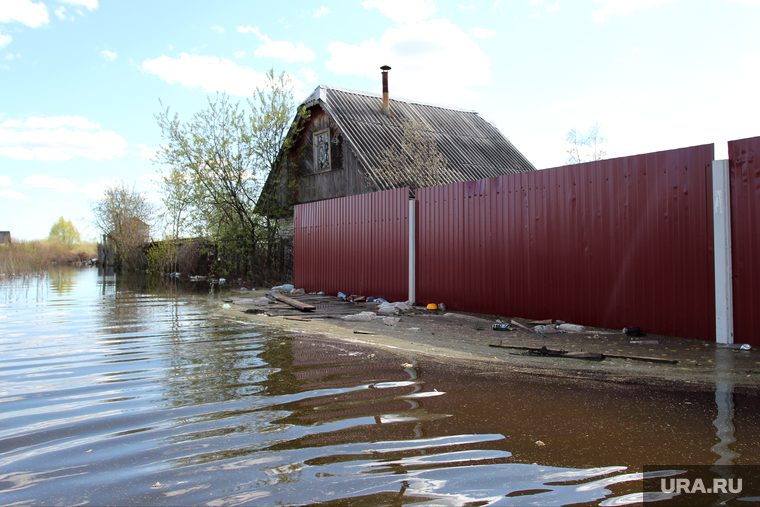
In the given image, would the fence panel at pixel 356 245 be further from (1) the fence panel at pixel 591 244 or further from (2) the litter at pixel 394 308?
(1) the fence panel at pixel 591 244

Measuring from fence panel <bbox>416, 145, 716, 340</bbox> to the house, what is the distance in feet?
19.9

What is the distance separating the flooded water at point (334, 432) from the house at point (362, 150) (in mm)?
10701

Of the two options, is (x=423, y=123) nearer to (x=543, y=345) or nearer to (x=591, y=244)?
(x=591, y=244)

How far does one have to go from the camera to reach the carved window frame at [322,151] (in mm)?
17797

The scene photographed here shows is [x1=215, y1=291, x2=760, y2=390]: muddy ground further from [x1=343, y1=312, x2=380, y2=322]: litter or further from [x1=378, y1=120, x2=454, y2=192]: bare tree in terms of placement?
[x1=378, y1=120, x2=454, y2=192]: bare tree

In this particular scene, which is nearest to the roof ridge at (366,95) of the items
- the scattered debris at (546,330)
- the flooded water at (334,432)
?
the scattered debris at (546,330)

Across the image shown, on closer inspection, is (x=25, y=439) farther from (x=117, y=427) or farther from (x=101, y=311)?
(x=101, y=311)

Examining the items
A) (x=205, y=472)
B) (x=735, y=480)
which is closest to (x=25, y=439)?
(x=205, y=472)

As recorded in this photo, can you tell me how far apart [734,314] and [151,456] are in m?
6.29

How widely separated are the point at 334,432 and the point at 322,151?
1591cm

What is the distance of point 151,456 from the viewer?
9.05 ft

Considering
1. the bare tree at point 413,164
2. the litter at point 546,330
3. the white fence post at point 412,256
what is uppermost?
the bare tree at point 413,164

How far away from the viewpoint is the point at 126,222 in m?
33.9

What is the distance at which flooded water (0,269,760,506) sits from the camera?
2373 mm
